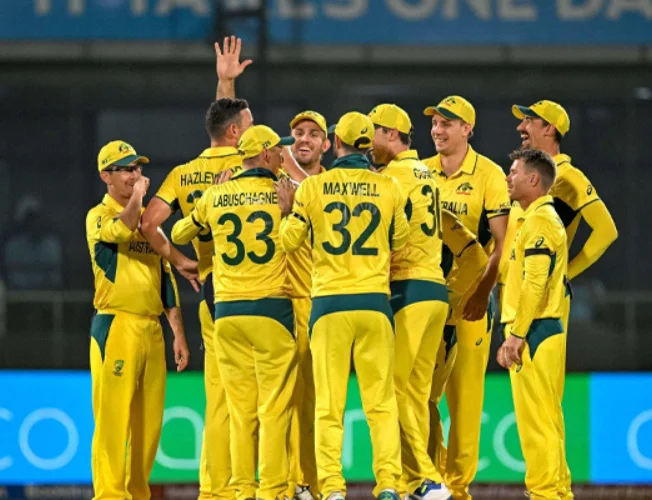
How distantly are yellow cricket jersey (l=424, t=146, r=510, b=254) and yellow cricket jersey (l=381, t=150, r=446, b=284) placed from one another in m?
0.64

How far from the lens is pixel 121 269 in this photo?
788 centimetres

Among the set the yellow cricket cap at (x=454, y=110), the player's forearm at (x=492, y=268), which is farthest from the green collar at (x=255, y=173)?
the player's forearm at (x=492, y=268)

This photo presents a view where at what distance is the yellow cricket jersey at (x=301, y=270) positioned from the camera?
7.69 metres

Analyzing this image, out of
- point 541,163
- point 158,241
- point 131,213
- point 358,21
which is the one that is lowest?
point 158,241

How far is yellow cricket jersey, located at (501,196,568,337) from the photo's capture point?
725cm

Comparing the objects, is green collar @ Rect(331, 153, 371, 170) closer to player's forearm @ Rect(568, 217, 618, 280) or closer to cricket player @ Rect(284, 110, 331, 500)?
cricket player @ Rect(284, 110, 331, 500)

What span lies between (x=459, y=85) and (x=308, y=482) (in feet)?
31.0

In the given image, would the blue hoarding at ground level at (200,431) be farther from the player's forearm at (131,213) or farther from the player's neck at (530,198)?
the player's neck at (530,198)

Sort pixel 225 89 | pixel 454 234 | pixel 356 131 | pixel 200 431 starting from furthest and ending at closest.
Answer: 1. pixel 200 431
2. pixel 225 89
3. pixel 454 234
4. pixel 356 131

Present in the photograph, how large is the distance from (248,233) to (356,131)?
0.76m

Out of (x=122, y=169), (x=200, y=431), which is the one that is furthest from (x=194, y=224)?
(x=200, y=431)

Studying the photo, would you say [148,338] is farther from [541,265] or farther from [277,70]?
[277,70]

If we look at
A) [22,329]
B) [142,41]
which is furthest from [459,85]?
[22,329]

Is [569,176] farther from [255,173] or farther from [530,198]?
[255,173]
